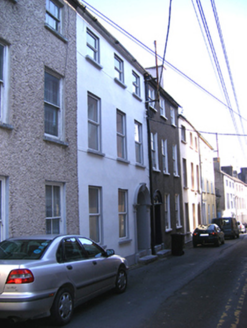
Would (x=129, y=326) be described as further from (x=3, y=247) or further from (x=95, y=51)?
(x=95, y=51)

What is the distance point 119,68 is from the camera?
50.3ft

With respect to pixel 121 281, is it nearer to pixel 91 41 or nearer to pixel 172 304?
pixel 172 304

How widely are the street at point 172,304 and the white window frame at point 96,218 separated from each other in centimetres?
175

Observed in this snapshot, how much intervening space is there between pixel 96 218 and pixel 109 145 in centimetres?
287

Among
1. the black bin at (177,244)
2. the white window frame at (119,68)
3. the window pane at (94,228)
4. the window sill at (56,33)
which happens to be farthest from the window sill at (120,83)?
the black bin at (177,244)

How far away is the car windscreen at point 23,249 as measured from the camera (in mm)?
5766

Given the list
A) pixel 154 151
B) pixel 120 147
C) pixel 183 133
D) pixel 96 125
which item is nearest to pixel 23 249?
pixel 96 125

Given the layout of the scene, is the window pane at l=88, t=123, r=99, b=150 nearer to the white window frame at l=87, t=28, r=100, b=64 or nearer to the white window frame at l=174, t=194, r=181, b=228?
the white window frame at l=87, t=28, r=100, b=64

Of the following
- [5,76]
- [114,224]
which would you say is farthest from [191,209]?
[5,76]

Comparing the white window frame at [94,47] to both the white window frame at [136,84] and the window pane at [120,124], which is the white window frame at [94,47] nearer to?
the window pane at [120,124]

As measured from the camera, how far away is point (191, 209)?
26750 millimetres

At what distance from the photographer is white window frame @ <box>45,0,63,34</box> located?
10.4 metres

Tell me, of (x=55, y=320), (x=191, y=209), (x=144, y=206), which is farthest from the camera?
(x=191, y=209)

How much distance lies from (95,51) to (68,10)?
2.11 metres
